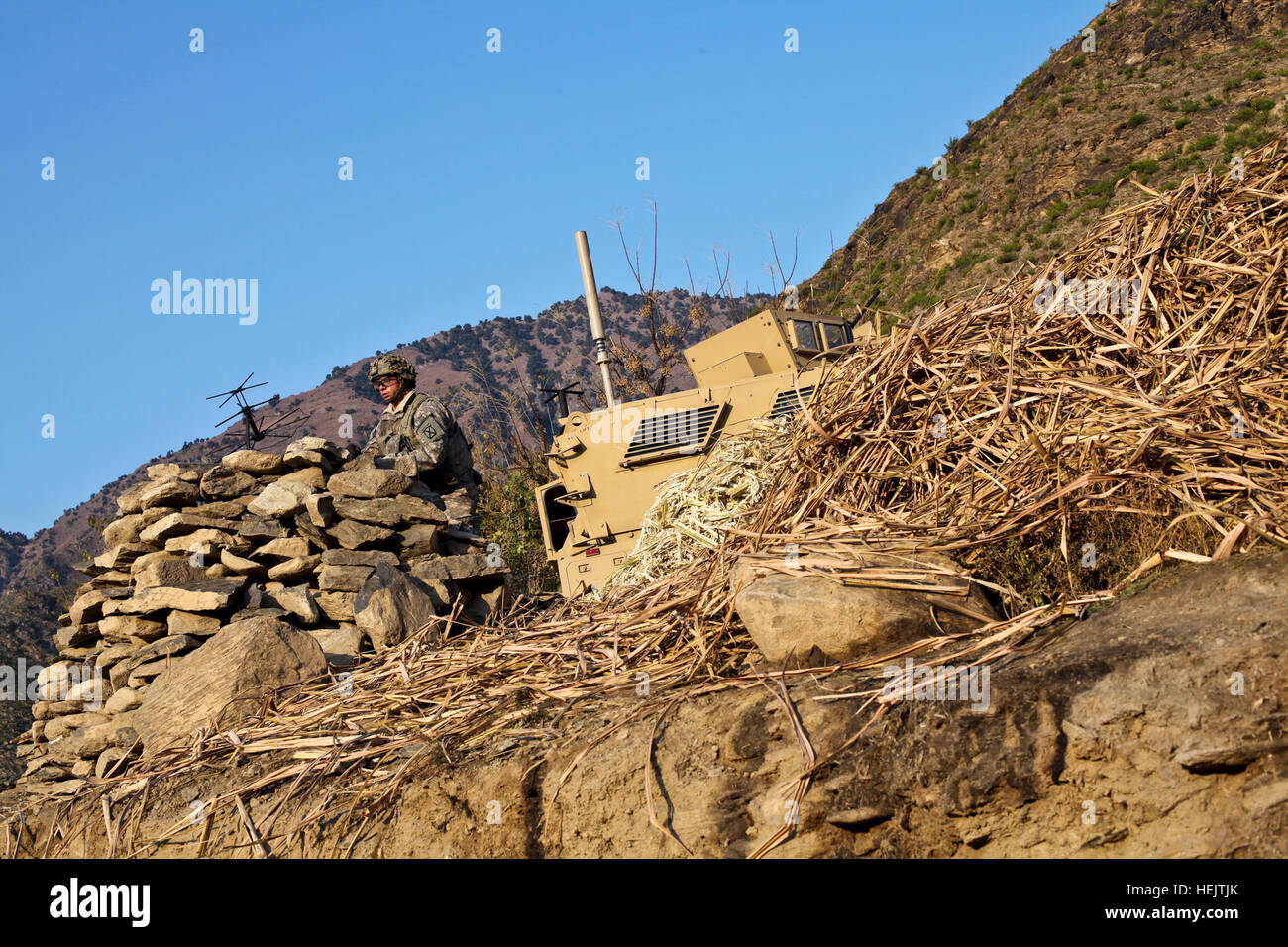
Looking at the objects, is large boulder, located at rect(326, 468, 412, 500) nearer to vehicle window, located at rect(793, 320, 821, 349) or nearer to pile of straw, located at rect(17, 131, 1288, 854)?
pile of straw, located at rect(17, 131, 1288, 854)

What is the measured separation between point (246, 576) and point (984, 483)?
505 cm

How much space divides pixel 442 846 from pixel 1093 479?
280cm

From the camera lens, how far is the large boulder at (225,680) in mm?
5328

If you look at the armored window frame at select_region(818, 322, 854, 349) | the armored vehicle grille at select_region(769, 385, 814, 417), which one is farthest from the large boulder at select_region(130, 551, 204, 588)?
the armored window frame at select_region(818, 322, 854, 349)

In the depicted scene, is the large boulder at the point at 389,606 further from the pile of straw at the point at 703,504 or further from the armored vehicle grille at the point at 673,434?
the armored vehicle grille at the point at 673,434

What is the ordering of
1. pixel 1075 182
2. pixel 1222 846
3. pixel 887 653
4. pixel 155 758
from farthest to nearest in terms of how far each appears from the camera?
pixel 1075 182 → pixel 155 758 → pixel 887 653 → pixel 1222 846

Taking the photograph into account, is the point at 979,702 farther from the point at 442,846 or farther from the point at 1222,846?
the point at 442,846

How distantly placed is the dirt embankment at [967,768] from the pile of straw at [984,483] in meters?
0.13

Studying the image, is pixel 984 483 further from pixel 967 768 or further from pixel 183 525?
pixel 183 525

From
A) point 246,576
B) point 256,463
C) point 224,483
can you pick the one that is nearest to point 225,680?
point 246,576

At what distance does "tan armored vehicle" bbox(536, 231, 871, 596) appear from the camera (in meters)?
8.05

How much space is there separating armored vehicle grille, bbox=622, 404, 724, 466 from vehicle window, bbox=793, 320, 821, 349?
1582mm

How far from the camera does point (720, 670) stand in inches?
155
